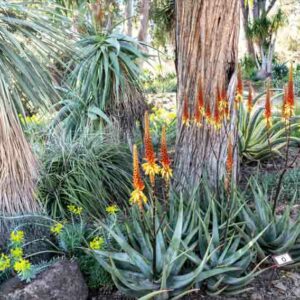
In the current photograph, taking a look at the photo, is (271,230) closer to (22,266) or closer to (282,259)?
(282,259)

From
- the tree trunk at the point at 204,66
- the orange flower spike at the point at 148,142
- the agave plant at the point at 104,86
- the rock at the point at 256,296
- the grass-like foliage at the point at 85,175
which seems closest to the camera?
the orange flower spike at the point at 148,142

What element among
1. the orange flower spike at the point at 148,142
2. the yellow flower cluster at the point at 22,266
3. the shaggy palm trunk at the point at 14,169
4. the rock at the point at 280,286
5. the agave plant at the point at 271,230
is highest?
the orange flower spike at the point at 148,142

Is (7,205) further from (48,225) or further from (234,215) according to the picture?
(234,215)

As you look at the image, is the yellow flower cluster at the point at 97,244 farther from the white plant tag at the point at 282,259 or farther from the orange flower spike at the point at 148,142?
the white plant tag at the point at 282,259

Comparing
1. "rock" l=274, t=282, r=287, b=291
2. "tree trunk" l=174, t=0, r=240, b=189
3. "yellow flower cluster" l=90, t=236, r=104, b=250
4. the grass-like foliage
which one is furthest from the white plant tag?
the grass-like foliage

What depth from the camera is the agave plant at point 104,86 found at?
4.41m

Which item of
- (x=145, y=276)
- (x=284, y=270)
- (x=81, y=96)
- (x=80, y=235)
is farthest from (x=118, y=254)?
(x=81, y=96)

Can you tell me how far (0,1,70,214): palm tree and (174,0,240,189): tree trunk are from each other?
110cm

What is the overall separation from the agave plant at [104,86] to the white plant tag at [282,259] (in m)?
2.39

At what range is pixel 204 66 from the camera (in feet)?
11.5

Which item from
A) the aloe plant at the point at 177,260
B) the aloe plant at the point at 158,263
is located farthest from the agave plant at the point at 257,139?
the aloe plant at the point at 158,263

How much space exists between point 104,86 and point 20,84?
1.61 m

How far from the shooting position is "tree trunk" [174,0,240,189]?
3.40 metres

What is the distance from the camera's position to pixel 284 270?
300cm
